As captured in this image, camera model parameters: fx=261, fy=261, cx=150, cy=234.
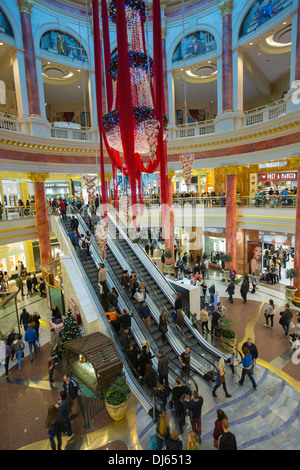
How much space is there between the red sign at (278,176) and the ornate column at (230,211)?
3208mm

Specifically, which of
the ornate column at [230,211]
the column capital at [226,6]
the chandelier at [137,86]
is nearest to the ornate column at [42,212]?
the chandelier at [137,86]

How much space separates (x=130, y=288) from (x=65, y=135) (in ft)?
33.8

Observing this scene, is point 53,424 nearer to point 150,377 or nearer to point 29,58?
point 150,377

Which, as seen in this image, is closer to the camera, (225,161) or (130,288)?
(130,288)

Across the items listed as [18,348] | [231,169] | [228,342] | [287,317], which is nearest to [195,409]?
[228,342]

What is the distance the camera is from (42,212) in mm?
14047

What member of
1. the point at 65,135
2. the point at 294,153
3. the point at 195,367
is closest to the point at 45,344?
the point at 195,367

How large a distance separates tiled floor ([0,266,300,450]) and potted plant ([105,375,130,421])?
0.21 metres

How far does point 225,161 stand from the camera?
48.5ft

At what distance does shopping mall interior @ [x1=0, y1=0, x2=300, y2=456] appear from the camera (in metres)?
5.13

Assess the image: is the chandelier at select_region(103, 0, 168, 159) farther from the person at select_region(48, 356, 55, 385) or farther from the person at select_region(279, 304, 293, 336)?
the person at select_region(279, 304, 293, 336)

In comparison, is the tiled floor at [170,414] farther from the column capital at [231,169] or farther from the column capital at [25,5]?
the column capital at [25,5]

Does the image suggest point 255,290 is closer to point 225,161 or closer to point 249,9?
point 225,161

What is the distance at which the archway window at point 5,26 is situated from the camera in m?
12.2
